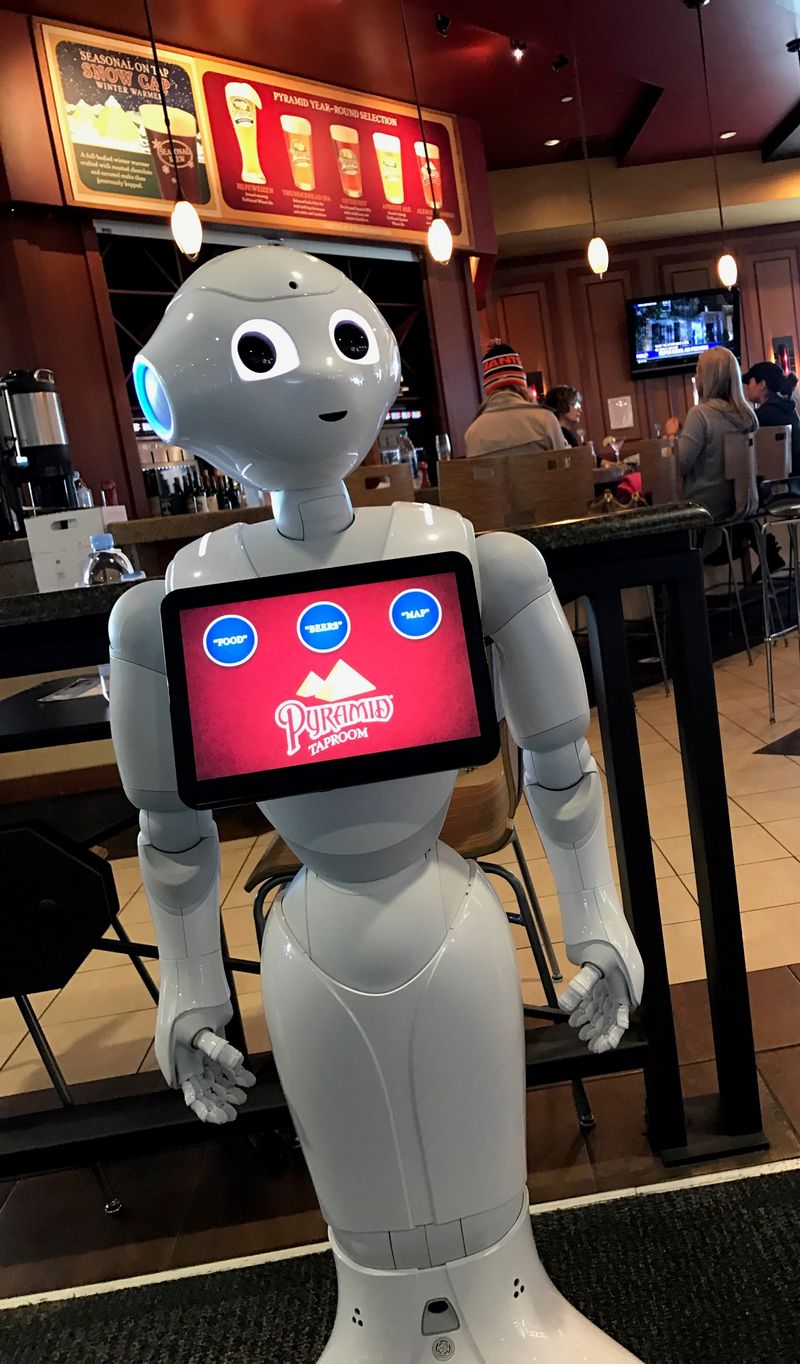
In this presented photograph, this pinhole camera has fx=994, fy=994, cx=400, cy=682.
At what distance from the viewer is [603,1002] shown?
1064mm

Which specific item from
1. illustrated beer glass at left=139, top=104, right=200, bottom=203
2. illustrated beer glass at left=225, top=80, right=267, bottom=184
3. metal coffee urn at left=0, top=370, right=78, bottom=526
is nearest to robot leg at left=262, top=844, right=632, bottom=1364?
metal coffee urn at left=0, top=370, right=78, bottom=526

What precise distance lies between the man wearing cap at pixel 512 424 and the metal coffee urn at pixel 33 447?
1.68m

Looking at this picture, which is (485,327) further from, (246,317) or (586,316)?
(246,317)

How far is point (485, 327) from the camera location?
370 inches

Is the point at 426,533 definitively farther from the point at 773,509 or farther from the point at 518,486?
the point at 773,509

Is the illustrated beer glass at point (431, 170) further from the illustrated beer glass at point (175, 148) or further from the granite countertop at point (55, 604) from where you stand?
the granite countertop at point (55, 604)

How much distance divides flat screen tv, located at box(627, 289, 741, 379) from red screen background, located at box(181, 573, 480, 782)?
9.37m

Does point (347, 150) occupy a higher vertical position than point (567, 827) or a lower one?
higher

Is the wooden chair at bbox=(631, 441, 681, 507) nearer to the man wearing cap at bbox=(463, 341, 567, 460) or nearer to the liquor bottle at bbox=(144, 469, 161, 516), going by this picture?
the man wearing cap at bbox=(463, 341, 567, 460)

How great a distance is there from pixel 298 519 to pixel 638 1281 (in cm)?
112

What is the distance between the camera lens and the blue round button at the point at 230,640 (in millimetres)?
895

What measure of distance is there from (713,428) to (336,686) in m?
4.34

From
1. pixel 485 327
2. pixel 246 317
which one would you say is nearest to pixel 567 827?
pixel 246 317

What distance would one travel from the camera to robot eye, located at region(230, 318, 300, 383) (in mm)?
896
